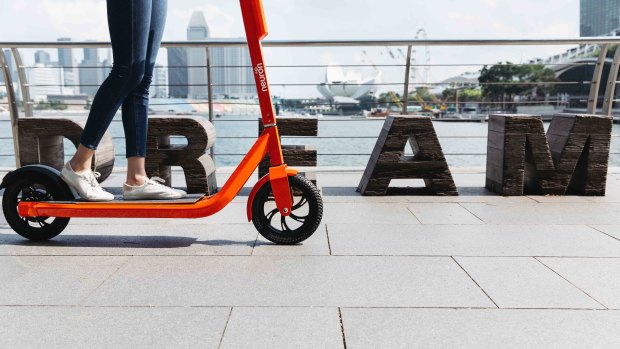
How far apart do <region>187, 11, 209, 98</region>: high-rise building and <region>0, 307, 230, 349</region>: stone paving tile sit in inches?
168

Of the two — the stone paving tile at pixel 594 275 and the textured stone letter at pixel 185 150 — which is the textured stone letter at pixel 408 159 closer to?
the textured stone letter at pixel 185 150

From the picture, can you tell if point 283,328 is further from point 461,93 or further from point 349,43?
point 461,93

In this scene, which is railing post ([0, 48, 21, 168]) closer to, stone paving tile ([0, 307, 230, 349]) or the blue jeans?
the blue jeans

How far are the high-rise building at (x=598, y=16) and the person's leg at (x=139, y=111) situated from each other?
330 feet

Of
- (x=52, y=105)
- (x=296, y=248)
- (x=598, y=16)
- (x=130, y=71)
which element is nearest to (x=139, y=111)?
(x=130, y=71)

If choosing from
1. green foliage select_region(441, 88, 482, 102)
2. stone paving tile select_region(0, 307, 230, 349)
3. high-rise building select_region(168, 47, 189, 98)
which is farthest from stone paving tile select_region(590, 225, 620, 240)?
green foliage select_region(441, 88, 482, 102)

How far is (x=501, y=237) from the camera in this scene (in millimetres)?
3322

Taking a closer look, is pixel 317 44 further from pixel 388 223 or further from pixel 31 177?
pixel 31 177

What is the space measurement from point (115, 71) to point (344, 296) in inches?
64.9

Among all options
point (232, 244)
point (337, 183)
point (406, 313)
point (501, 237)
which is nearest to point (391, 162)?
point (337, 183)

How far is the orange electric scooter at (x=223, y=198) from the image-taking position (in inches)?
120

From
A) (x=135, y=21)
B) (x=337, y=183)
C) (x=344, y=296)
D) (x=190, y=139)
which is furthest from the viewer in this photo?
(x=337, y=183)

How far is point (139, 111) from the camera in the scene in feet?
10.7

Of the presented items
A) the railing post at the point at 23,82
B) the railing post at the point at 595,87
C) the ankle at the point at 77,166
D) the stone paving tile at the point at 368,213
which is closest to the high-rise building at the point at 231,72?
the railing post at the point at 23,82
